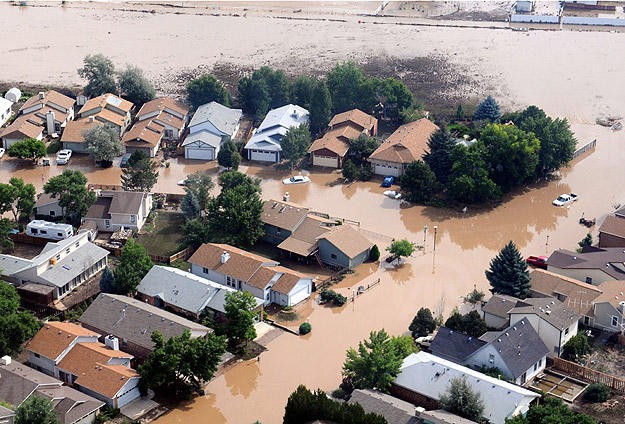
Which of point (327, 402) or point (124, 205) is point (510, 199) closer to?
point (124, 205)

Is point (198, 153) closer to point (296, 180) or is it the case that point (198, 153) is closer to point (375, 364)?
point (296, 180)

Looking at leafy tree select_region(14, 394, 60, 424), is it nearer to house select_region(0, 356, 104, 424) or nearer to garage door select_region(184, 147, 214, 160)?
house select_region(0, 356, 104, 424)

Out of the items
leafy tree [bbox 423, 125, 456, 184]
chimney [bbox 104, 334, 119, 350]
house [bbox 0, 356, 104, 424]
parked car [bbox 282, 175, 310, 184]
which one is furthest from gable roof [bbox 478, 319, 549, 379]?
parked car [bbox 282, 175, 310, 184]

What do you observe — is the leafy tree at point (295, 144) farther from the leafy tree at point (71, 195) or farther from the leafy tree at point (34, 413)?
the leafy tree at point (34, 413)

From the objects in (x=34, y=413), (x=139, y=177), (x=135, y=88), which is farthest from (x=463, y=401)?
(x=135, y=88)

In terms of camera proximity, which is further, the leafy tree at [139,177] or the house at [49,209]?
the leafy tree at [139,177]

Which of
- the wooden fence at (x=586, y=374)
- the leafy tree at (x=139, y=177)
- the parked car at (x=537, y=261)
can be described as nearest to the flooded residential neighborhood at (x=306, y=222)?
the wooden fence at (x=586, y=374)
